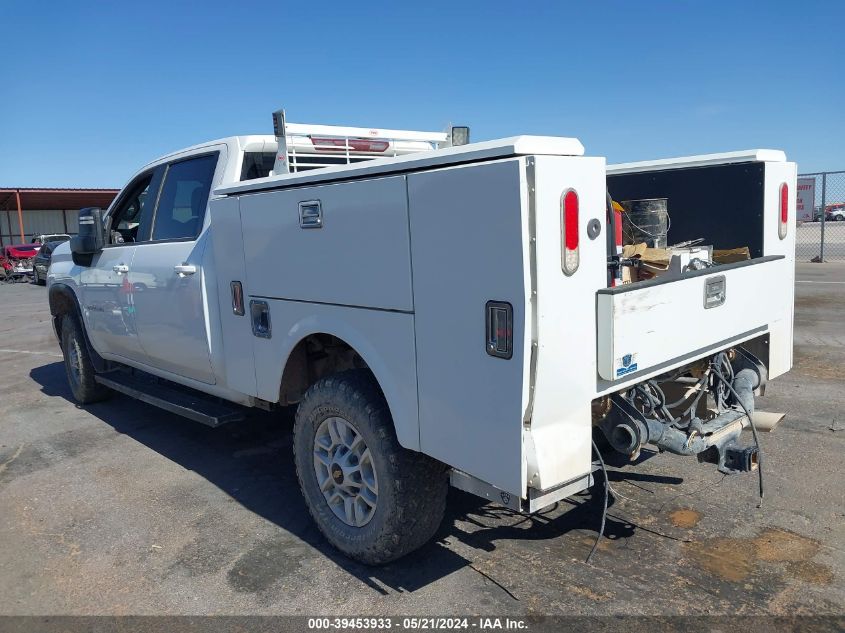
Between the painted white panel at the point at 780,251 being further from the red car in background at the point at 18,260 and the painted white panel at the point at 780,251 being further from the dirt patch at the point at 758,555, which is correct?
the red car in background at the point at 18,260

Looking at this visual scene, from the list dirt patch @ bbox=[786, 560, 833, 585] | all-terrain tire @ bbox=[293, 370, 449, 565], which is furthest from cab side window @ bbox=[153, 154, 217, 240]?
dirt patch @ bbox=[786, 560, 833, 585]

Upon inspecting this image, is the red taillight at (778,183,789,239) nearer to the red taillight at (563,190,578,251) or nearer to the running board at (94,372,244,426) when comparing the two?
the red taillight at (563,190,578,251)

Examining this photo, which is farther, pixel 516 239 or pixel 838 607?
pixel 838 607

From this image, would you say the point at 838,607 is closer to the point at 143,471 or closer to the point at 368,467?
the point at 368,467

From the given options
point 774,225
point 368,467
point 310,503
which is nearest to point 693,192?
point 774,225

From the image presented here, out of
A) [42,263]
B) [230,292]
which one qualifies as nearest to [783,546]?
[230,292]

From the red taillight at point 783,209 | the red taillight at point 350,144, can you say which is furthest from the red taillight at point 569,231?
the red taillight at point 350,144

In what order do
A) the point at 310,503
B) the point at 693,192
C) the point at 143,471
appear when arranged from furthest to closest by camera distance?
the point at 143,471
the point at 693,192
the point at 310,503

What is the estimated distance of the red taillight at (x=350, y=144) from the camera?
4781mm

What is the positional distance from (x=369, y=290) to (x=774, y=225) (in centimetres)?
264

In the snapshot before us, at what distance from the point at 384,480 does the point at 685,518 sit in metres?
1.81

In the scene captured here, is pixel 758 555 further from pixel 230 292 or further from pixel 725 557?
pixel 230 292

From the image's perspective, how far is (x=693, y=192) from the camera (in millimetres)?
4602

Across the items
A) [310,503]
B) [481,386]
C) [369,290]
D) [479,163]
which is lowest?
[310,503]
